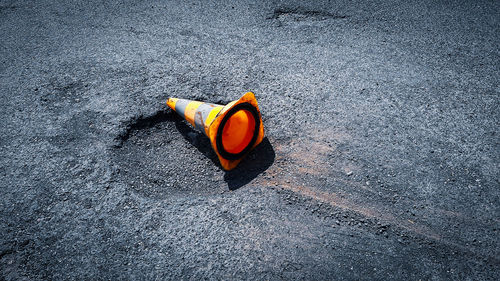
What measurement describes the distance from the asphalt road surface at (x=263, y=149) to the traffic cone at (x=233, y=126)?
14 cm

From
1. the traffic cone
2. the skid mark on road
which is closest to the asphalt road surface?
the skid mark on road

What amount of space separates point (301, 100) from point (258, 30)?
5.38 feet

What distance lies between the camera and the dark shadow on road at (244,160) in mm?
2811

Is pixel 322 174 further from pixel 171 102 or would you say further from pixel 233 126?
pixel 171 102

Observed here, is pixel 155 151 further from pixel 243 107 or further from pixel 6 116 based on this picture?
pixel 6 116

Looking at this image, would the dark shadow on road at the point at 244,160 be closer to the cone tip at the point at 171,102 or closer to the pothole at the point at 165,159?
the pothole at the point at 165,159

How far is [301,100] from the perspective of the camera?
347 cm

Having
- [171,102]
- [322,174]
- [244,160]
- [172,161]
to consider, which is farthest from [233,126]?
[322,174]

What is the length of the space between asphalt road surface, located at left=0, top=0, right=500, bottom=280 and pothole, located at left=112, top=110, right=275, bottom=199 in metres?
0.02

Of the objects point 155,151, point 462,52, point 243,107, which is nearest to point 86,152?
point 155,151

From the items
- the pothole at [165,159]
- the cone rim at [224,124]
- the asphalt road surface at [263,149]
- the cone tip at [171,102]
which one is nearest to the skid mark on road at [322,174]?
the asphalt road surface at [263,149]

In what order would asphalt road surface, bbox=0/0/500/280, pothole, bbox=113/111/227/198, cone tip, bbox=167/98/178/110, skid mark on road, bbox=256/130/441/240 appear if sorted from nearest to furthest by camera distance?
asphalt road surface, bbox=0/0/500/280 < skid mark on road, bbox=256/130/441/240 < pothole, bbox=113/111/227/198 < cone tip, bbox=167/98/178/110

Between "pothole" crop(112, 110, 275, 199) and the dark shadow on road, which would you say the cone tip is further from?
the dark shadow on road

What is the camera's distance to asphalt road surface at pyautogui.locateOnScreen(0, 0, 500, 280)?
2324mm
